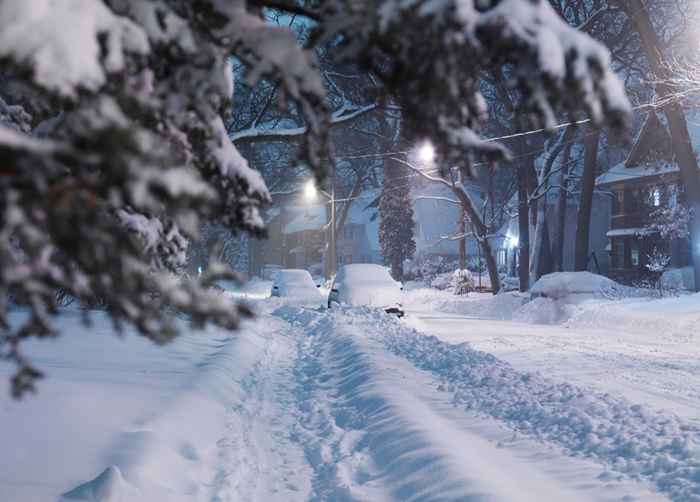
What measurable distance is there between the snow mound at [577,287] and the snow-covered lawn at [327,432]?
438 inches

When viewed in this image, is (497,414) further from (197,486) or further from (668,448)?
(197,486)

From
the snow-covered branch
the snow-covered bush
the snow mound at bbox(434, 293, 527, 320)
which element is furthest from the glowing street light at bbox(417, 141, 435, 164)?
the snow mound at bbox(434, 293, 527, 320)

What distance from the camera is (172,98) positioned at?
2225 mm

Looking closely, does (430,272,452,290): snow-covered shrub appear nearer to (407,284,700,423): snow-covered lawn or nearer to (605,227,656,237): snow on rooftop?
(605,227,656,237): snow on rooftop

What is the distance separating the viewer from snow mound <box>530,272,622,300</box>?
68.5 feet

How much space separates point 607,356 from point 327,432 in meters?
7.13

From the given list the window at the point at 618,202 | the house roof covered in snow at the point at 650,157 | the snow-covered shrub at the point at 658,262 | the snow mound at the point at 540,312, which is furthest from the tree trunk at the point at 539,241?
the window at the point at 618,202

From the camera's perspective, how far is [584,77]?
2170 millimetres

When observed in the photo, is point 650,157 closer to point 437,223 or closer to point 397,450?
point 437,223

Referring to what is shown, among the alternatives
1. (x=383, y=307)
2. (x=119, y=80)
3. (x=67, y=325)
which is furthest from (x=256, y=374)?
(x=383, y=307)

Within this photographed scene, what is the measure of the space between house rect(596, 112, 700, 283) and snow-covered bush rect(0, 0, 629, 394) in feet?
101

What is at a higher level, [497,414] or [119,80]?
[119,80]

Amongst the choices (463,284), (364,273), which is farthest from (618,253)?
(364,273)

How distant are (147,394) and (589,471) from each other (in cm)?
439
